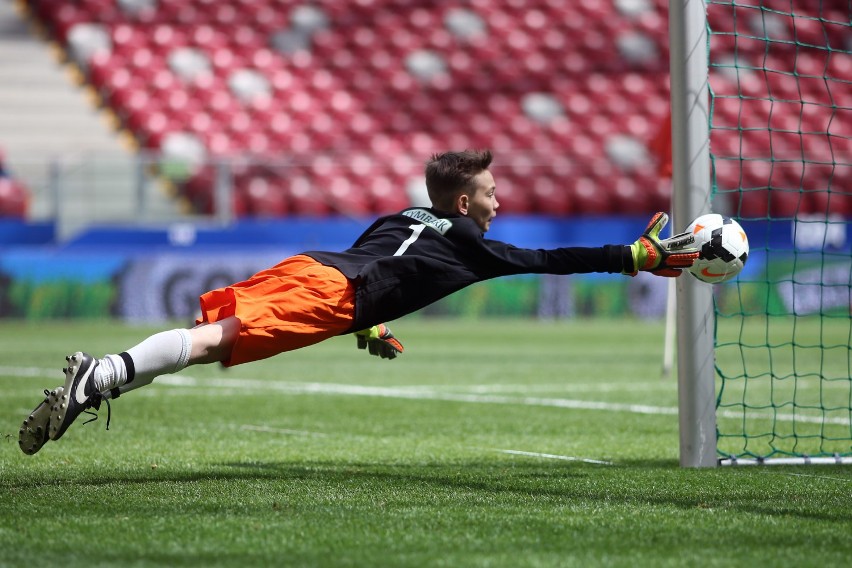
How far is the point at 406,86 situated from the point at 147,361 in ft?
59.2

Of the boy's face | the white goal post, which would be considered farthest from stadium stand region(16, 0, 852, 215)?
the boy's face

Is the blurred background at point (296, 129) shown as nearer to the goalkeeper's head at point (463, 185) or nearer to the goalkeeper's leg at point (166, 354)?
the goalkeeper's head at point (463, 185)

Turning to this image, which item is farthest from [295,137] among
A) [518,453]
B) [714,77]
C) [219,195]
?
[518,453]

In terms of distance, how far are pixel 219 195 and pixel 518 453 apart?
11.9 m

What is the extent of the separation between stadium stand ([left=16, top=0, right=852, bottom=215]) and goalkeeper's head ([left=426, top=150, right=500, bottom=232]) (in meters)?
13.2

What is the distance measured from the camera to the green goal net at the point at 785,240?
6527 millimetres

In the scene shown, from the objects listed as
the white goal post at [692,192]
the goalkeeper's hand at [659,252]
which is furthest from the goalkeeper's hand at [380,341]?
the white goal post at [692,192]

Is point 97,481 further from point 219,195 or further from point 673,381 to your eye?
point 219,195

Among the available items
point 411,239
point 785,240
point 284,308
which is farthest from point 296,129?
point 284,308

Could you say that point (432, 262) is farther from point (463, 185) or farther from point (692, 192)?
point (692, 192)

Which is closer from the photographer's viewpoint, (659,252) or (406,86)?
(659,252)

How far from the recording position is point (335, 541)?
11.5ft

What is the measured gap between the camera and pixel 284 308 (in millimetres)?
4598

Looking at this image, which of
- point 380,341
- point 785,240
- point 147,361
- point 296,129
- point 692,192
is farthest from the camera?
point 296,129
